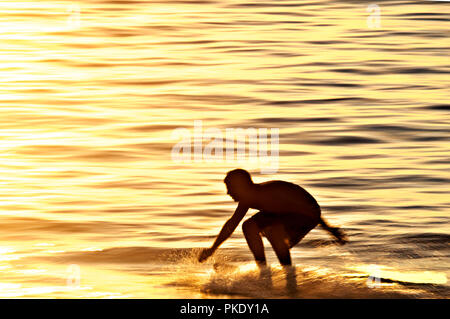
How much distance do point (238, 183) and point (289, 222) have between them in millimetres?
580

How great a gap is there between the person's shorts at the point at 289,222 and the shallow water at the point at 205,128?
0.34 m

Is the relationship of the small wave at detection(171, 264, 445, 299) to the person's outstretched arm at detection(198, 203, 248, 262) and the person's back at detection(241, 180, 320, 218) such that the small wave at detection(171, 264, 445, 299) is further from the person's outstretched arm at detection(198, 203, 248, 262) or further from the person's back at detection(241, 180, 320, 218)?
the person's back at detection(241, 180, 320, 218)

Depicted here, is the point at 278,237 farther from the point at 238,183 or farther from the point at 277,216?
the point at 238,183

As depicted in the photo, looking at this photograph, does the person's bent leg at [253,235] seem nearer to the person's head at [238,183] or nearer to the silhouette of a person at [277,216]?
the silhouette of a person at [277,216]

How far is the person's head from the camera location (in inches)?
252

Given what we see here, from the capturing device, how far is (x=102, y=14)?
69.7 feet

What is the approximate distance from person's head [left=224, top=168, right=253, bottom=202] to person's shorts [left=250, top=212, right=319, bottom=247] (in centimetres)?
33

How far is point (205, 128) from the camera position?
43.6 feet

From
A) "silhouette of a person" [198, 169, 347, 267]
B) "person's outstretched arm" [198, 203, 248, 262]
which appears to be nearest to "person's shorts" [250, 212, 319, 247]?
"silhouette of a person" [198, 169, 347, 267]

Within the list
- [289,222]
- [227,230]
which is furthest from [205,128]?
[227,230]

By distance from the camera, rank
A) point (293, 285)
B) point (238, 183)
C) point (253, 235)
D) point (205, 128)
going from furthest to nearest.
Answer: point (205, 128) < point (253, 235) < point (293, 285) < point (238, 183)
